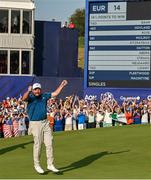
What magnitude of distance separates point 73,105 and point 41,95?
15.2 m

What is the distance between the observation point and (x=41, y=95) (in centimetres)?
1201

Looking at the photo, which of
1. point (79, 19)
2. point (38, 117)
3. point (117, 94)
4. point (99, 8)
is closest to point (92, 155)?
point (38, 117)

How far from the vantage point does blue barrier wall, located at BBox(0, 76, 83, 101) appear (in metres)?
31.3

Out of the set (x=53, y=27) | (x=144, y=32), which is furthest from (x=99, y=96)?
(x=53, y=27)

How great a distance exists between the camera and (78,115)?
2511 cm

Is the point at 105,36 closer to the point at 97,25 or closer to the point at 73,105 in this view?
the point at 97,25

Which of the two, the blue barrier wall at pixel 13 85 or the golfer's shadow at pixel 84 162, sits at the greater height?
the blue barrier wall at pixel 13 85

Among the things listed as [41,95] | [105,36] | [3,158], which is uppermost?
[105,36]

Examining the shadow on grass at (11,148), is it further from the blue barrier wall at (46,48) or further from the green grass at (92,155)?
the blue barrier wall at (46,48)

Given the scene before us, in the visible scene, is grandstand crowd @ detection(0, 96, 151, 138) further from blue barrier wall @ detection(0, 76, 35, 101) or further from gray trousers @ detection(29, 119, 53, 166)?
gray trousers @ detection(29, 119, 53, 166)

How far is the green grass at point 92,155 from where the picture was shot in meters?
12.4

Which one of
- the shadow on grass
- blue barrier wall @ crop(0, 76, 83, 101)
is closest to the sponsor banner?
blue barrier wall @ crop(0, 76, 83, 101)

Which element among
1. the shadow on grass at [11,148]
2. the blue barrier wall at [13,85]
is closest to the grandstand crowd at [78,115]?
the blue barrier wall at [13,85]

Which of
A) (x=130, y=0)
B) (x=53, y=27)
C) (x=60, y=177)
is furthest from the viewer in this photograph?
(x=53, y=27)
